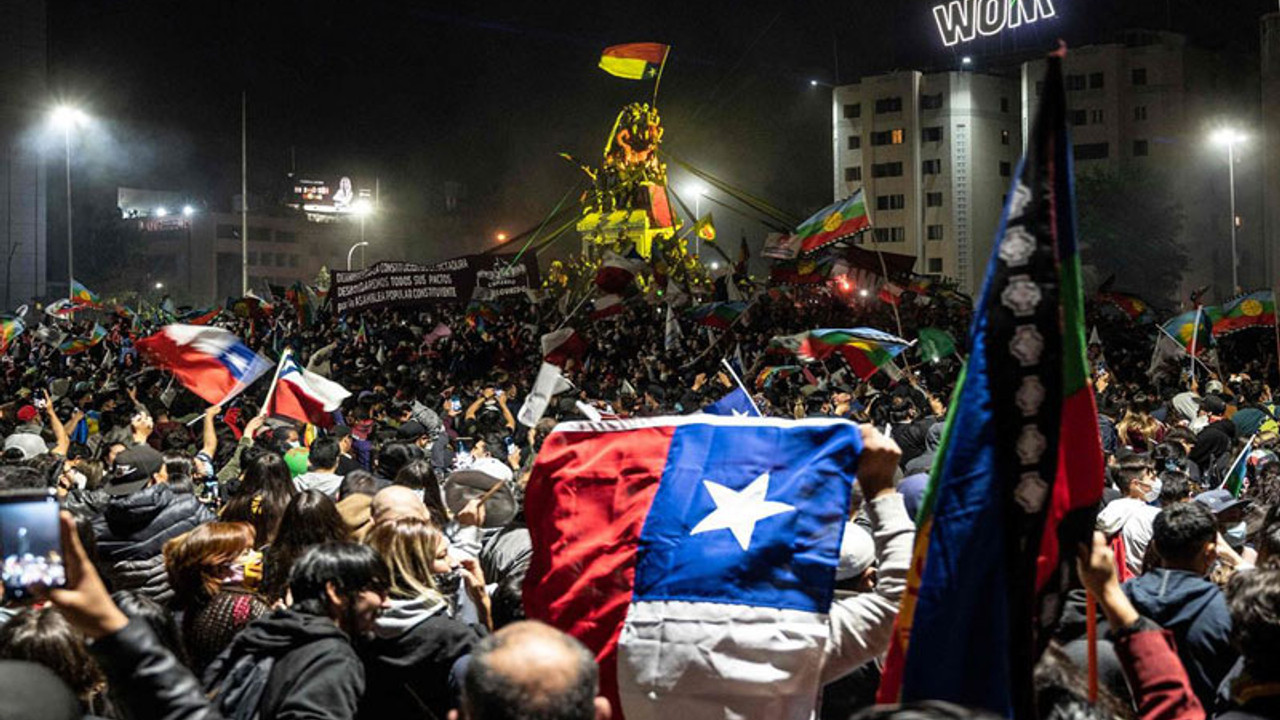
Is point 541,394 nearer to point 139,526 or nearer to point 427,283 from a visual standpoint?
point 139,526

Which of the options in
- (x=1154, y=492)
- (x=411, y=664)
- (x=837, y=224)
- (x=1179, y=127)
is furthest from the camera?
(x=1179, y=127)

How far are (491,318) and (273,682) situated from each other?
24.4 m

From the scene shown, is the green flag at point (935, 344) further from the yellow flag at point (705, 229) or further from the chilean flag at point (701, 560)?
the yellow flag at point (705, 229)

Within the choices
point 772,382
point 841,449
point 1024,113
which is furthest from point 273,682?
point 1024,113

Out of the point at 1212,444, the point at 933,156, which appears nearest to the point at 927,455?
the point at 1212,444

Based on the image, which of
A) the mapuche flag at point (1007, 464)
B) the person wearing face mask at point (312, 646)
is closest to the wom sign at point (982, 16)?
the person wearing face mask at point (312, 646)

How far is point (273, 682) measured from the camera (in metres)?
3.91

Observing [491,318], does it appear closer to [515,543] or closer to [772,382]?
[772,382]

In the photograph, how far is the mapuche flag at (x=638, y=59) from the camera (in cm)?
4034

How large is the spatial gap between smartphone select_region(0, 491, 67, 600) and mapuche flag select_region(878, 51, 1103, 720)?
1945 millimetres

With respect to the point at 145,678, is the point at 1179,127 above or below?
above

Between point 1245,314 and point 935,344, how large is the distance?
5.73 meters

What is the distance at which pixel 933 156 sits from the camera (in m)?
80.1

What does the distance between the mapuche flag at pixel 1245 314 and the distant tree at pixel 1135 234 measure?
4352 centimetres
